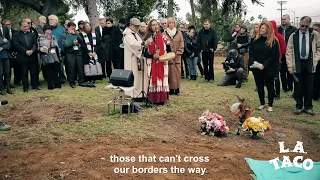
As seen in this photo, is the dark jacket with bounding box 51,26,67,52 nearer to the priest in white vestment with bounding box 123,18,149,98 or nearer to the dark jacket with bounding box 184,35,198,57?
the priest in white vestment with bounding box 123,18,149,98

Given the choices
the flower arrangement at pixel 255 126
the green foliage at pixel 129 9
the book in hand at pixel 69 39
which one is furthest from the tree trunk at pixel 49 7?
the flower arrangement at pixel 255 126

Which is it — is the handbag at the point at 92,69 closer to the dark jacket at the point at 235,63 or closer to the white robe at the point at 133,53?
the white robe at the point at 133,53

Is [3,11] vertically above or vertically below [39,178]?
above

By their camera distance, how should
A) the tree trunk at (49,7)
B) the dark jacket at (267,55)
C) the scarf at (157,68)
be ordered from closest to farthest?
1. the dark jacket at (267,55)
2. the scarf at (157,68)
3. the tree trunk at (49,7)

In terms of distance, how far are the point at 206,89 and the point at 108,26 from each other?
12.4 ft

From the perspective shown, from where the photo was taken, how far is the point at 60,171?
459 centimetres

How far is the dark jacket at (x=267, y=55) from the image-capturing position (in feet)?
26.4

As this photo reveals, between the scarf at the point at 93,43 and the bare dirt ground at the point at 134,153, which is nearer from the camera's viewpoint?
the bare dirt ground at the point at 134,153

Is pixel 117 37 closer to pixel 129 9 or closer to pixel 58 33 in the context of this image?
pixel 58 33

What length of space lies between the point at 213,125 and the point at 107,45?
22.0 feet

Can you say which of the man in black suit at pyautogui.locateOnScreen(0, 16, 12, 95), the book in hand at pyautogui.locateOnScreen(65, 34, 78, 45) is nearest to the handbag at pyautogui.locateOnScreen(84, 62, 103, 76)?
the book in hand at pyautogui.locateOnScreen(65, 34, 78, 45)

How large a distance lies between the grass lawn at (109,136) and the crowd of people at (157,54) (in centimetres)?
75

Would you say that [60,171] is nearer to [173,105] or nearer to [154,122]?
[154,122]

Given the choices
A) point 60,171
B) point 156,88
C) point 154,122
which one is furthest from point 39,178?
point 156,88
